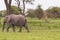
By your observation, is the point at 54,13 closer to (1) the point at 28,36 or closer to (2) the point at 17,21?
(2) the point at 17,21

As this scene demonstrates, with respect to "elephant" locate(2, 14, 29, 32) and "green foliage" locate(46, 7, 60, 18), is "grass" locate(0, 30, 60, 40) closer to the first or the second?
"elephant" locate(2, 14, 29, 32)

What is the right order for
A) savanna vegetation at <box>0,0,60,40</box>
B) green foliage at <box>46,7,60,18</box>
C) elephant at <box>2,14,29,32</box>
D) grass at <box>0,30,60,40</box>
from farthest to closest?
green foliage at <box>46,7,60,18</box> < elephant at <box>2,14,29,32</box> < savanna vegetation at <box>0,0,60,40</box> < grass at <box>0,30,60,40</box>

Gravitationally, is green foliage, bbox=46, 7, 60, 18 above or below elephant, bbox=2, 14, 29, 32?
below

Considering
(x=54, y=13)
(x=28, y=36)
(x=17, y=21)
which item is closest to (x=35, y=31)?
(x=17, y=21)

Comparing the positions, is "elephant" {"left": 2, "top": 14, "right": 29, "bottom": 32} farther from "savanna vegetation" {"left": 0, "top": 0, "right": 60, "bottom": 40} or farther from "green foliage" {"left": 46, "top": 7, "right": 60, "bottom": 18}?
"green foliage" {"left": 46, "top": 7, "right": 60, "bottom": 18}

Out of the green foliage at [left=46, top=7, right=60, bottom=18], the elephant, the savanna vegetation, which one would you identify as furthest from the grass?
the green foliage at [left=46, top=7, right=60, bottom=18]

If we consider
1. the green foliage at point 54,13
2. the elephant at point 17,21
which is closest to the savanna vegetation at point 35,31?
the green foliage at point 54,13

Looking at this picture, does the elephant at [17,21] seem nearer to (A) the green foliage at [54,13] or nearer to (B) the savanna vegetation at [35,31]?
(B) the savanna vegetation at [35,31]

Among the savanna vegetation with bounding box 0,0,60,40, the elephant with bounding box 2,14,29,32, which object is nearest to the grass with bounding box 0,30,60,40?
the savanna vegetation with bounding box 0,0,60,40

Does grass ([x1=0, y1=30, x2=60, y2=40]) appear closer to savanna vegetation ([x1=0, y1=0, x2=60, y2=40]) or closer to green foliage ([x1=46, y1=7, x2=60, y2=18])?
savanna vegetation ([x1=0, y1=0, x2=60, y2=40])

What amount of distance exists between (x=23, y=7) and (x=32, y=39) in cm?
3656

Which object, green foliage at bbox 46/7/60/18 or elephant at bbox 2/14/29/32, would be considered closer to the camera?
elephant at bbox 2/14/29/32

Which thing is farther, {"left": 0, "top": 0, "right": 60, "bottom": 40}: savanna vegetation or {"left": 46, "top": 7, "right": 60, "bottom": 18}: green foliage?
{"left": 46, "top": 7, "right": 60, "bottom": 18}: green foliage

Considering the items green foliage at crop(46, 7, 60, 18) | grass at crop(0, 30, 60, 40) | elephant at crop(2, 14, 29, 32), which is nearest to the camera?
grass at crop(0, 30, 60, 40)
